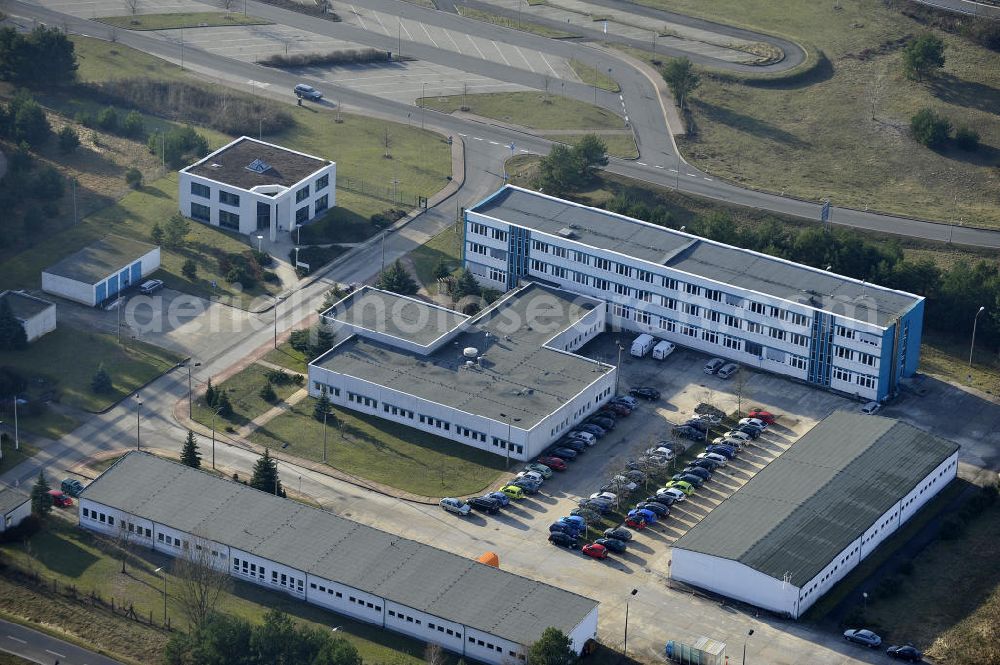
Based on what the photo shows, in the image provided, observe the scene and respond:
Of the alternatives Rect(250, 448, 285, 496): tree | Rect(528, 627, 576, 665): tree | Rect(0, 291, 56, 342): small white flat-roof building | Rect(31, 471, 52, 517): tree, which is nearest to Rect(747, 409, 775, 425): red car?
Rect(528, 627, 576, 665): tree

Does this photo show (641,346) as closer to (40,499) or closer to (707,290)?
(707,290)

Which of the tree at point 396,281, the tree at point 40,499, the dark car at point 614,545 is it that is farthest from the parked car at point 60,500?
the tree at point 396,281

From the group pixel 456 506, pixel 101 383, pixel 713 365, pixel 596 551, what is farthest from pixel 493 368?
pixel 101 383

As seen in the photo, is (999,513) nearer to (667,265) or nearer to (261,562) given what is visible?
(667,265)

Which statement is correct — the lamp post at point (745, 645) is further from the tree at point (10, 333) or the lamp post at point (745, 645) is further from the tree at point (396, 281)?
the tree at point (10, 333)

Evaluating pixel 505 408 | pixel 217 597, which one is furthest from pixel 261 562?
pixel 505 408
